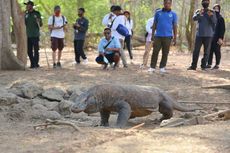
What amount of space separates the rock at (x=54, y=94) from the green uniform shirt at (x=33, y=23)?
4.37 metres

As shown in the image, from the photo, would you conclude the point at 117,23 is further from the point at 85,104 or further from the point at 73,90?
the point at 85,104

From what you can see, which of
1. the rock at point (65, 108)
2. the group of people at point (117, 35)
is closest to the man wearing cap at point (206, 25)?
the group of people at point (117, 35)

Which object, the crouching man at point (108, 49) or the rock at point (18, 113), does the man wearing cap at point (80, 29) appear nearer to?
the crouching man at point (108, 49)

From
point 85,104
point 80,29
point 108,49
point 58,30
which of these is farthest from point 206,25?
point 85,104

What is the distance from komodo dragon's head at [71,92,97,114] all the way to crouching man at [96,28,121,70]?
6.23 meters

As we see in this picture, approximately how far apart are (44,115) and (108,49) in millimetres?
5673

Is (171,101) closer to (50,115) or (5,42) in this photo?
(50,115)

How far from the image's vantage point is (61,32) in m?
13.0

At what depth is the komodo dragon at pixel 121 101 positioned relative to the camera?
6.21m

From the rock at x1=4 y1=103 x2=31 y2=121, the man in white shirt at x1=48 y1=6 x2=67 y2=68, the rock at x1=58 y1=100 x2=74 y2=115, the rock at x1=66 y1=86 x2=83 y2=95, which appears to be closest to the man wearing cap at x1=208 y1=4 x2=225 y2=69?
the man in white shirt at x1=48 y1=6 x2=67 y2=68

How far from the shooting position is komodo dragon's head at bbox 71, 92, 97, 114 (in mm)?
6094

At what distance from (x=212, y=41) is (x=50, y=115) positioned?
23.5 ft

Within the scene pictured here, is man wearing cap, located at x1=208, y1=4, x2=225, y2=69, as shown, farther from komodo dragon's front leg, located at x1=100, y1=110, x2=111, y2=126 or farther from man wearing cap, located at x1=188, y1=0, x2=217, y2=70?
komodo dragon's front leg, located at x1=100, y1=110, x2=111, y2=126

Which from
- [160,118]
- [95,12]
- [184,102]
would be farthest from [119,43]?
[95,12]
